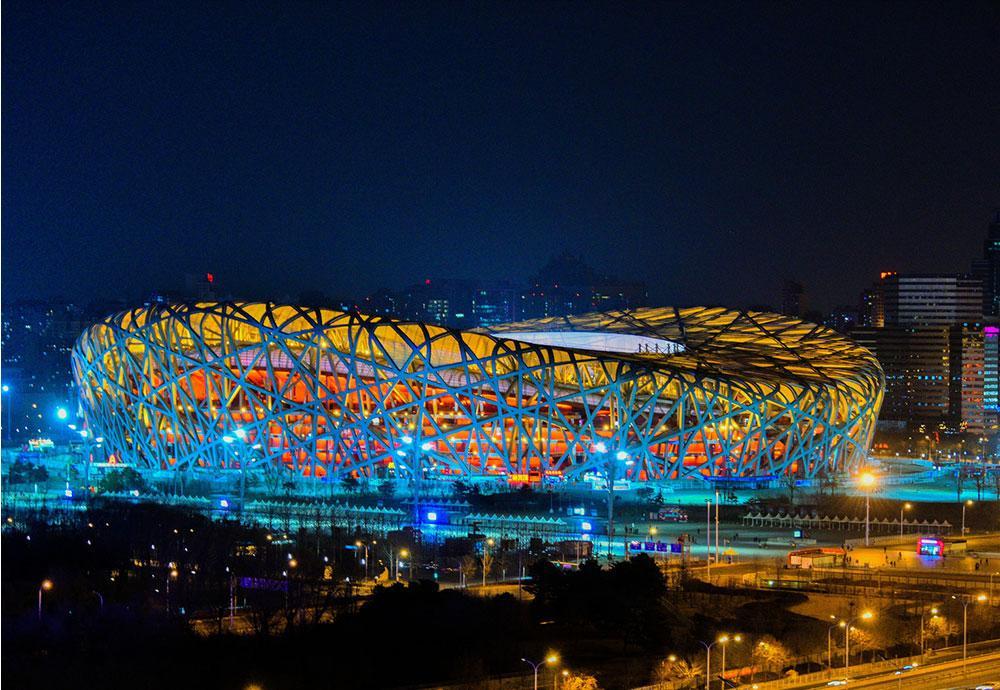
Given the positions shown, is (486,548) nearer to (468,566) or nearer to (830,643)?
(468,566)

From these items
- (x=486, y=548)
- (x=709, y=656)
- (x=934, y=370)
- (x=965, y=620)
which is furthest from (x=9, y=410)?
(x=934, y=370)

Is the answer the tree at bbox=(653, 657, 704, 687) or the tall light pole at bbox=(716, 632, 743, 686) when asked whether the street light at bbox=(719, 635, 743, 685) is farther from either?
the tree at bbox=(653, 657, 704, 687)

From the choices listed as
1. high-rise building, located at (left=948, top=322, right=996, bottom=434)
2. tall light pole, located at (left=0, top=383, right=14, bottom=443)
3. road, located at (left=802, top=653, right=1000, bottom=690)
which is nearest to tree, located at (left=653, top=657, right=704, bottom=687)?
road, located at (left=802, top=653, right=1000, bottom=690)

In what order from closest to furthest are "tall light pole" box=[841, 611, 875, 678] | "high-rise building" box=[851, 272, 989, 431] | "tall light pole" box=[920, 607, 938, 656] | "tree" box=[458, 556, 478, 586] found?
"tall light pole" box=[841, 611, 875, 678] → "tall light pole" box=[920, 607, 938, 656] → "tree" box=[458, 556, 478, 586] → "high-rise building" box=[851, 272, 989, 431]

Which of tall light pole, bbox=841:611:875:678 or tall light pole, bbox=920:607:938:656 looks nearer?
tall light pole, bbox=841:611:875:678

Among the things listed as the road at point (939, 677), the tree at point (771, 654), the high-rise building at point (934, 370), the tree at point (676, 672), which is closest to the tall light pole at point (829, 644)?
the tree at point (771, 654)

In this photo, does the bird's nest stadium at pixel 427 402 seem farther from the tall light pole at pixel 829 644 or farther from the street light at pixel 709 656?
the street light at pixel 709 656

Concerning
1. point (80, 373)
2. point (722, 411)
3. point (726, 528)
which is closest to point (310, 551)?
point (726, 528)

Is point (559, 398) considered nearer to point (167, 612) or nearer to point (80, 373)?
point (80, 373)
